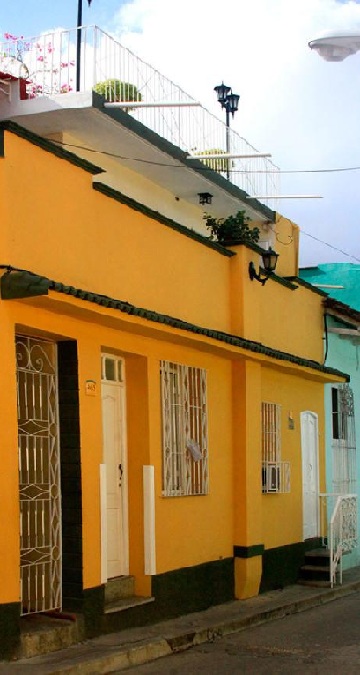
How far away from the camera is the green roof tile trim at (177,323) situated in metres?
9.09

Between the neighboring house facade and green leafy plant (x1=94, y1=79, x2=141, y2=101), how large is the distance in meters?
6.02

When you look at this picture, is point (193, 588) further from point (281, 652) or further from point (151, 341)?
point (151, 341)

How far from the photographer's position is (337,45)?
936 cm

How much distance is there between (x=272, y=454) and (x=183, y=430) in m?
3.33

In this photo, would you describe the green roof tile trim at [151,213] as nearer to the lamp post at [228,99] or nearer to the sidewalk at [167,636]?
the sidewalk at [167,636]

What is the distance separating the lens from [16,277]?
870 cm

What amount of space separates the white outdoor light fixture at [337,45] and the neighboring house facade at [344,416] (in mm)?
8813

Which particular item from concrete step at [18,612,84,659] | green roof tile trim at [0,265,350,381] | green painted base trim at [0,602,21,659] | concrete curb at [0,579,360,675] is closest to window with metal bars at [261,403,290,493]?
green roof tile trim at [0,265,350,381]

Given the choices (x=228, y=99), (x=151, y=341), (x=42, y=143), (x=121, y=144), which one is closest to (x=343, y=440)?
(x=228, y=99)

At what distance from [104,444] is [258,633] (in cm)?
283

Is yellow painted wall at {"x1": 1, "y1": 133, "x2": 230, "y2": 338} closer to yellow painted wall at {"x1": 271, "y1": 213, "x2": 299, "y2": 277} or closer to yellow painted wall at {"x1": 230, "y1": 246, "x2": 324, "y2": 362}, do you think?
yellow painted wall at {"x1": 230, "y1": 246, "x2": 324, "y2": 362}

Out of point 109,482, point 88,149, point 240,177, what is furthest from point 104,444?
point 240,177

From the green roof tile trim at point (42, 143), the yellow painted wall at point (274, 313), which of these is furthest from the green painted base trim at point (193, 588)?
the green roof tile trim at point (42, 143)

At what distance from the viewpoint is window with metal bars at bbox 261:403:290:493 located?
15.1m
